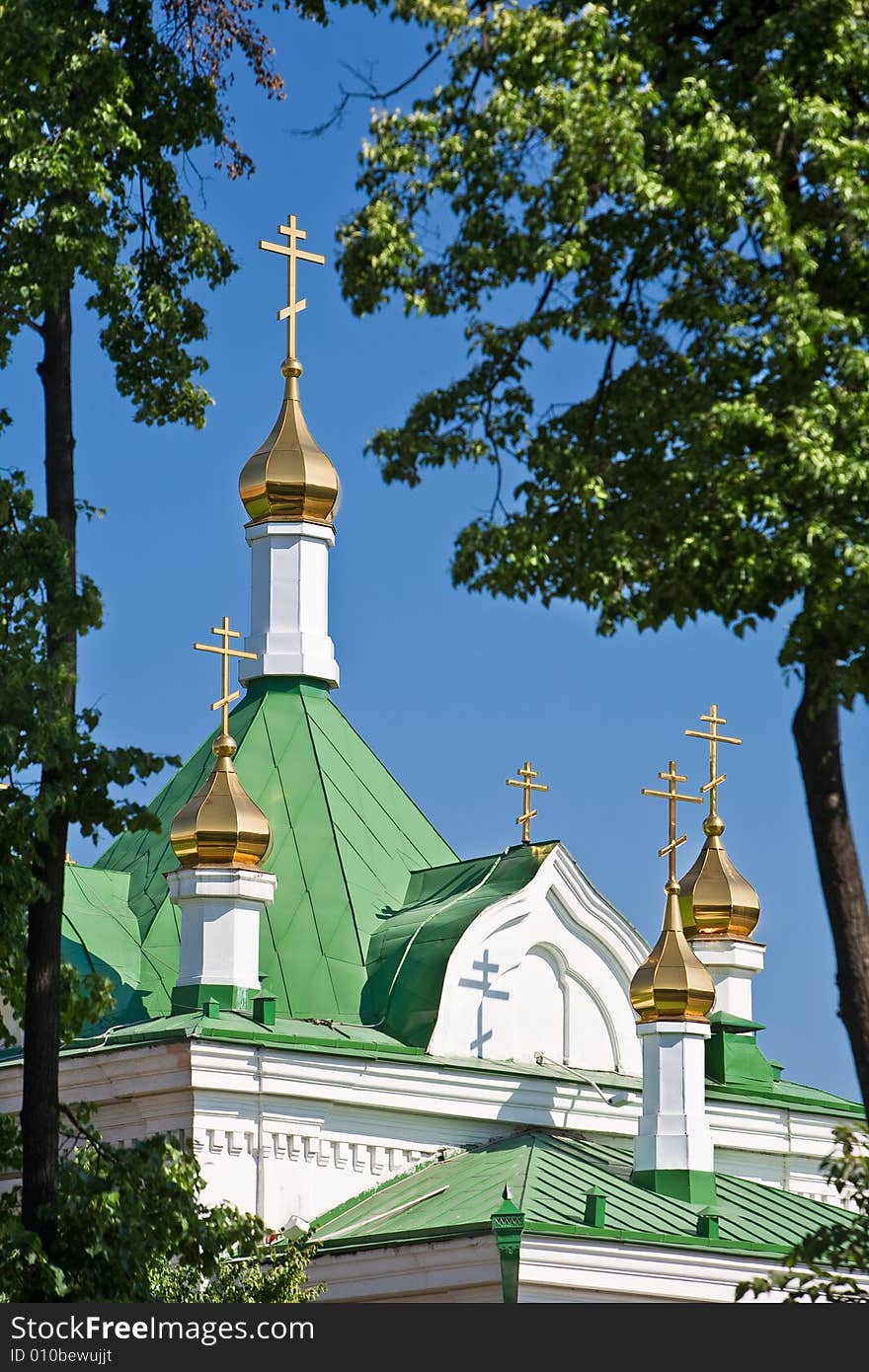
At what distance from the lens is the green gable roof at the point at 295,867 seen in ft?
74.8

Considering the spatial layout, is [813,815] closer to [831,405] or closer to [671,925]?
[831,405]

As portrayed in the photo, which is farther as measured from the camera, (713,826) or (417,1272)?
(713,826)

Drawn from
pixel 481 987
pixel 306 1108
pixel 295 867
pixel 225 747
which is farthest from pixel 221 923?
pixel 481 987

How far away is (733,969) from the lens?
2489 cm

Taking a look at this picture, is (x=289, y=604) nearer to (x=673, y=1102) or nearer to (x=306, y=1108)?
(x=306, y=1108)

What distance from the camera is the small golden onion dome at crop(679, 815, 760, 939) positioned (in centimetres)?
2514

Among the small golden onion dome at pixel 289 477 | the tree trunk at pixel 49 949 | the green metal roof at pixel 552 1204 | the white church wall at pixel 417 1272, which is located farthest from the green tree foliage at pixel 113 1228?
the small golden onion dome at pixel 289 477

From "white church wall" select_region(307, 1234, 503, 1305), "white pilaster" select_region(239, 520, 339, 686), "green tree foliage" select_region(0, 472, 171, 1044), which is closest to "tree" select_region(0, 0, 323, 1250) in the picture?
"green tree foliage" select_region(0, 472, 171, 1044)

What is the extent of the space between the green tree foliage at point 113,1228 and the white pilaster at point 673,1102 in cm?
760

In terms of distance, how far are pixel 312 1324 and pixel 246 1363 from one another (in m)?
0.44

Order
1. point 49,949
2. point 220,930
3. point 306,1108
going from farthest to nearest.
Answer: point 220,930 < point 306,1108 < point 49,949

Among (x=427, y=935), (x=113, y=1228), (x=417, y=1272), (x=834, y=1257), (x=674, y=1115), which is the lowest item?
(x=834, y=1257)

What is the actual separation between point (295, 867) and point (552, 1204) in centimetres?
502

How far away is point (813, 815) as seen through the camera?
11.2 meters
